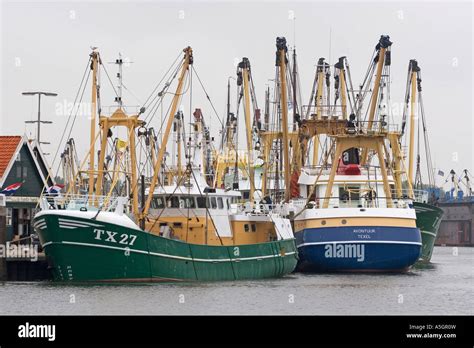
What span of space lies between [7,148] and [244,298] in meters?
19.6

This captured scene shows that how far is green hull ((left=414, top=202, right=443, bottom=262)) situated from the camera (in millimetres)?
78938

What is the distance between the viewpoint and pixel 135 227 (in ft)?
165

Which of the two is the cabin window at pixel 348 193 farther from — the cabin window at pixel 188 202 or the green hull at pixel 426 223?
the cabin window at pixel 188 202

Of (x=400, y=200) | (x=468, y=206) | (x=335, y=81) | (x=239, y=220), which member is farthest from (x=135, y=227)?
(x=468, y=206)

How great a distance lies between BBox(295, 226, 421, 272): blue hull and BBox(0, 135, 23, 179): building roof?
17051 millimetres

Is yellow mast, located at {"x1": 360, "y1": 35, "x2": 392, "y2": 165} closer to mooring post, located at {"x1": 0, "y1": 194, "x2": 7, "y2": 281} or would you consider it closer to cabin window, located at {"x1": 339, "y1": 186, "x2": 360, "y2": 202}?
cabin window, located at {"x1": 339, "y1": 186, "x2": 360, "y2": 202}

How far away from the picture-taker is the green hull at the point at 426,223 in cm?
7894

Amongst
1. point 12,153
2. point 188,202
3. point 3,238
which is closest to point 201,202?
point 188,202

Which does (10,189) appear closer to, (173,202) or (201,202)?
(173,202)

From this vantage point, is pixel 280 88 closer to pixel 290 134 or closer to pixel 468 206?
pixel 290 134

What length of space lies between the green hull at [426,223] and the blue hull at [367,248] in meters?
15.3
